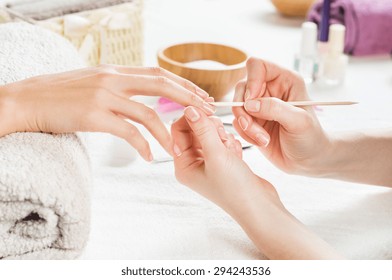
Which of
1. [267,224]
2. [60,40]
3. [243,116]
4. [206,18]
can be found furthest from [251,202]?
[206,18]

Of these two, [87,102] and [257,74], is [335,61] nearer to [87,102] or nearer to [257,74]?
[257,74]

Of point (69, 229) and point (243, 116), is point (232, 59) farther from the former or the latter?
point (69, 229)

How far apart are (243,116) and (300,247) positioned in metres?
0.20

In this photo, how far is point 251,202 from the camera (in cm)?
71

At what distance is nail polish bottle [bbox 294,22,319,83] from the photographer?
1215 millimetres

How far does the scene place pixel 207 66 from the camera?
1.12 metres

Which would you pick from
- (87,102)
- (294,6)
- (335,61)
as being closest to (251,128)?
(87,102)

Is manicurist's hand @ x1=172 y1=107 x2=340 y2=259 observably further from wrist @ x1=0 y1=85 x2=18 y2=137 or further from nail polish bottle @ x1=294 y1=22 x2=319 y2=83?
nail polish bottle @ x1=294 y1=22 x2=319 y2=83

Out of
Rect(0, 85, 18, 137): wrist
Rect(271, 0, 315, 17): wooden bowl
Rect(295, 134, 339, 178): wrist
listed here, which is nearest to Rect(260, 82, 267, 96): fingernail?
Rect(295, 134, 339, 178): wrist

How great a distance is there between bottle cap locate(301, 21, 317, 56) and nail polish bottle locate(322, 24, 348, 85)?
0.03m

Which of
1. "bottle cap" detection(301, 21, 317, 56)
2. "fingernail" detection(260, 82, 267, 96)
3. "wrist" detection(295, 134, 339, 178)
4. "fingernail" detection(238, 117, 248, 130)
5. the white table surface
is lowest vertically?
the white table surface

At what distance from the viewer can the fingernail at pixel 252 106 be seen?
760 mm

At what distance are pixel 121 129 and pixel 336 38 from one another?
0.66 m

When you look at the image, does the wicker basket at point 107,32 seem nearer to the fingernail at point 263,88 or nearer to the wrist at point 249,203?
the fingernail at point 263,88
